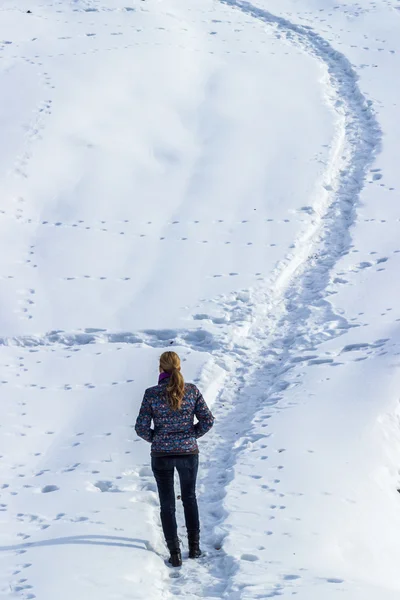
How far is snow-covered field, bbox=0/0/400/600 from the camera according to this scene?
7684mm

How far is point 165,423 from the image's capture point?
23.6 ft

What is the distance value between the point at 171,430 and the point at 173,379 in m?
0.46

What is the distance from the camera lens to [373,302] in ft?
42.8

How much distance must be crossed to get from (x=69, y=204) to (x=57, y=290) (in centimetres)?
299

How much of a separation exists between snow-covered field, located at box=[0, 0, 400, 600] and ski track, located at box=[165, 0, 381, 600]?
4 centimetres

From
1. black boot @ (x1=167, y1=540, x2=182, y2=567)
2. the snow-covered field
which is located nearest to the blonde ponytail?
black boot @ (x1=167, y1=540, x2=182, y2=567)

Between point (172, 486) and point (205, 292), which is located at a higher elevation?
point (172, 486)

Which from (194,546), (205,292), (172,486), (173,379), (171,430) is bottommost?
(194,546)

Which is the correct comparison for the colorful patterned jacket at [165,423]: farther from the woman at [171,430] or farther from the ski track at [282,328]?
the ski track at [282,328]

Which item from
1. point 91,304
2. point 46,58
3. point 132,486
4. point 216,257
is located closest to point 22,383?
point 91,304

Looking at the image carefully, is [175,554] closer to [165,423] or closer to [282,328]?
[165,423]

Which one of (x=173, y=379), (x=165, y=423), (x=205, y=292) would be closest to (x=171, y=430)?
(x=165, y=423)

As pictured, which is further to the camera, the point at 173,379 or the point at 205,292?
the point at 205,292

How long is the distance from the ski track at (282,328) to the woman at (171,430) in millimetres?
642
